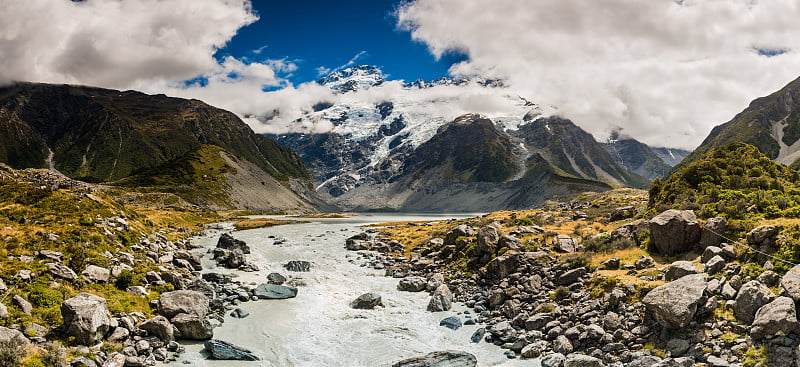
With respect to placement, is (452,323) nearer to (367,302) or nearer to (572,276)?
(367,302)

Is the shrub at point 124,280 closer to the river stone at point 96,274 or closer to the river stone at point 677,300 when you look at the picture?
the river stone at point 96,274

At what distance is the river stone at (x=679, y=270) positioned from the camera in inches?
898

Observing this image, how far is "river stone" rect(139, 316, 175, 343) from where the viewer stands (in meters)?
22.2

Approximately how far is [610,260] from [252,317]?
26.5 m

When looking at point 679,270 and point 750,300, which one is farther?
point 679,270

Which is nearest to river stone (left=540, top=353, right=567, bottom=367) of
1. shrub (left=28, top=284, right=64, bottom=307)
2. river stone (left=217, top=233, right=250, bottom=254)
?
shrub (left=28, top=284, right=64, bottom=307)

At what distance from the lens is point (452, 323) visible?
27.5 meters

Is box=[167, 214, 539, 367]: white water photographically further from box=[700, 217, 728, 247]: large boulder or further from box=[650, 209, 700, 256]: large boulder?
box=[700, 217, 728, 247]: large boulder

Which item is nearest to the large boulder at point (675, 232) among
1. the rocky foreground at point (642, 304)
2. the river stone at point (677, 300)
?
the rocky foreground at point (642, 304)

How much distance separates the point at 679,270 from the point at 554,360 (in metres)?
9.77

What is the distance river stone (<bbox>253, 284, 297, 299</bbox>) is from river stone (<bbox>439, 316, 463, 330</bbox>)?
1447 centimetres

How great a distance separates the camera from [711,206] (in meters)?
29.3

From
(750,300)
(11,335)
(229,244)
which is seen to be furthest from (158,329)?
(229,244)

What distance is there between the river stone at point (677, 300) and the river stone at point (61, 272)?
34.0m
